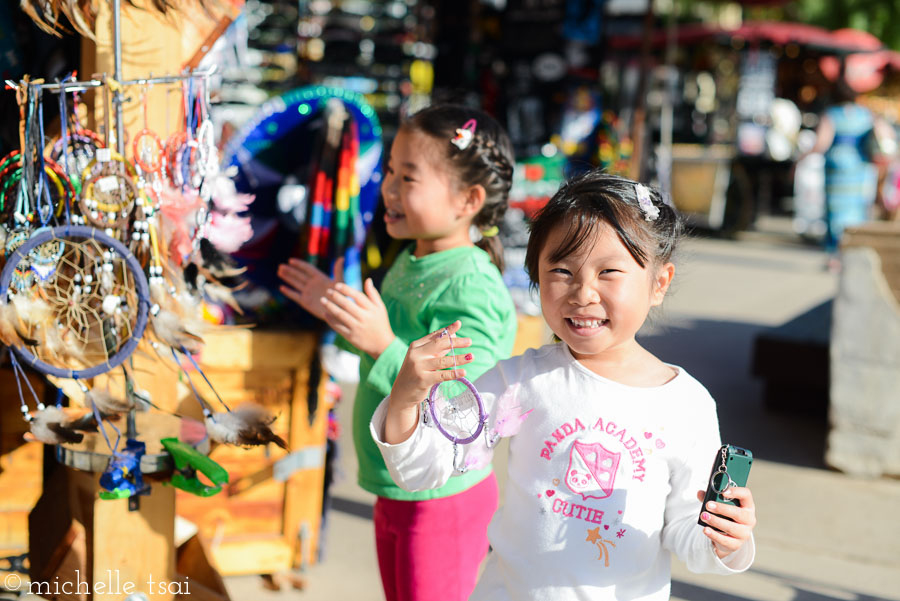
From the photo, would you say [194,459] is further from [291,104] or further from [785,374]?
[785,374]

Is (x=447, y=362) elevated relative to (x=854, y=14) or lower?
lower

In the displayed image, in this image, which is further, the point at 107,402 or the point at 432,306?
the point at 432,306

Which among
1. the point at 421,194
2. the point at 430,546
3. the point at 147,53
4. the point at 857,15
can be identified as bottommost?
the point at 430,546

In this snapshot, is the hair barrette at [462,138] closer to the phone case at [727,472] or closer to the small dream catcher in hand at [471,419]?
the small dream catcher in hand at [471,419]

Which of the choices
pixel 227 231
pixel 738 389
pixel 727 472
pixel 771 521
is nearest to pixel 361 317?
pixel 227 231

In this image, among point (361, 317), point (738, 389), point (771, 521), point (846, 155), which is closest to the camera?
point (361, 317)

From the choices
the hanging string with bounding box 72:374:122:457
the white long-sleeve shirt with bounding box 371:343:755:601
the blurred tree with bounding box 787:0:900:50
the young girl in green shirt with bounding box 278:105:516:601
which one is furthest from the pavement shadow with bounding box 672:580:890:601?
Result: the blurred tree with bounding box 787:0:900:50

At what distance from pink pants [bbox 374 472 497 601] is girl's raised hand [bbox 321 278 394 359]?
0.36 metres

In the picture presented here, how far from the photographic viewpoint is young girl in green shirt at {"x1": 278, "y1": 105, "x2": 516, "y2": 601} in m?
1.75

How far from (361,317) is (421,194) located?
0.32 meters

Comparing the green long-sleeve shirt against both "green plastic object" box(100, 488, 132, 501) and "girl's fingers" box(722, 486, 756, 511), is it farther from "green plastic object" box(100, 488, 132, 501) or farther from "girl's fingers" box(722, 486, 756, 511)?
"girl's fingers" box(722, 486, 756, 511)

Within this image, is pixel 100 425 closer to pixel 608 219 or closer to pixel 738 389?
pixel 608 219

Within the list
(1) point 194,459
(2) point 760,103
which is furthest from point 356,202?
(2) point 760,103

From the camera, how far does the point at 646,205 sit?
137 cm
